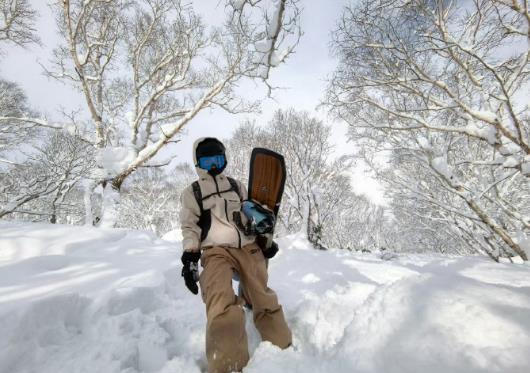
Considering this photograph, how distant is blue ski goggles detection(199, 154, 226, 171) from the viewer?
223 cm

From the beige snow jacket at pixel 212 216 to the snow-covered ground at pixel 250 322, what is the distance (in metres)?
0.71

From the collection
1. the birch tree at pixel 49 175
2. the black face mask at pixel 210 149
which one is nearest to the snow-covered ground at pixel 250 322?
the black face mask at pixel 210 149

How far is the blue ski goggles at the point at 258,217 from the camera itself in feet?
6.82

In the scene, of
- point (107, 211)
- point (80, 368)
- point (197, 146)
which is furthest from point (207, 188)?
point (107, 211)

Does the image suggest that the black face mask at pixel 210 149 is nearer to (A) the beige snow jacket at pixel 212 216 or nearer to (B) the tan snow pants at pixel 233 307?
(A) the beige snow jacket at pixel 212 216

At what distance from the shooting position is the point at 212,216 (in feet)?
7.00

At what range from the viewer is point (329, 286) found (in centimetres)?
325

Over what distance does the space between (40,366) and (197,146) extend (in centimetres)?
170

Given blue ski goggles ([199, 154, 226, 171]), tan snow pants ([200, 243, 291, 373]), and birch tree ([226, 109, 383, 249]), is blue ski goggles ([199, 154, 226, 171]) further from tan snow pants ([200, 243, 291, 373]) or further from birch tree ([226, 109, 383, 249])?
→ birch tree ([226, 109, 383, 249])

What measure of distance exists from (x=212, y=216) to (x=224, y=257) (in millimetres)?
335

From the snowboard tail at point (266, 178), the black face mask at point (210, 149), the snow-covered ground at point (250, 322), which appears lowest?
the snow-covered ground at point (250, 322)

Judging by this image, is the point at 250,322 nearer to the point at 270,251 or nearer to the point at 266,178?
the point at 270,251

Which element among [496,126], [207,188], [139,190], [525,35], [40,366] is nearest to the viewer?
[40,366]

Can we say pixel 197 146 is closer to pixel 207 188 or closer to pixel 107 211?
pixel 207 188
